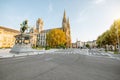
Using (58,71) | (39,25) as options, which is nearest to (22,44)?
(58,71)

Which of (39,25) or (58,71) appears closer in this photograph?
(58,71)

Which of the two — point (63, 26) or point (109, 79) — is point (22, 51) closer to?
point (109, 79)

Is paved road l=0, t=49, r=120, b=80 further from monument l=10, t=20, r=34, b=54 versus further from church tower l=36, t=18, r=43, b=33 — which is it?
church tower l=36, t=18, r=43, b=33

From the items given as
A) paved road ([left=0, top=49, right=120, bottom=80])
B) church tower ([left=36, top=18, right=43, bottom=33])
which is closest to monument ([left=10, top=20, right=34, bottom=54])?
paved road ([left=0, top=49, right=120, bottom=80])

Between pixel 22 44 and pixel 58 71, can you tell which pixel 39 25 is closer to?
pixel 22 44

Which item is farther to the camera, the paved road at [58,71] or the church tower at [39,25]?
the church tower at [39,25]

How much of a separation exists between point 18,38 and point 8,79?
31.2 metres

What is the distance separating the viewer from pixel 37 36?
345 feet

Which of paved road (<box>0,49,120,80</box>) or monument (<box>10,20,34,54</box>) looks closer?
paved road (<box>0,49,120,80</box>)

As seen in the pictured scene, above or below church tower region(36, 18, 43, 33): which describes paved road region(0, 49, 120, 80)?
below

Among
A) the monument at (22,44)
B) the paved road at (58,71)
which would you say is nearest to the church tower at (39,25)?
the monument at (22,44)

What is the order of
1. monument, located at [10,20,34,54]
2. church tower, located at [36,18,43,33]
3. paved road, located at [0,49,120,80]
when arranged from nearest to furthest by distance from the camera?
paved road, located at [0,49,120,80] < monument, located at [10,20,34,54] < church tower, located at [36,18,43,33]

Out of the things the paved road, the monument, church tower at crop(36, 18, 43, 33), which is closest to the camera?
the paved road

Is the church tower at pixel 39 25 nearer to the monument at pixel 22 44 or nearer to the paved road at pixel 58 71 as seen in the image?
the monument at pixel 22 44
